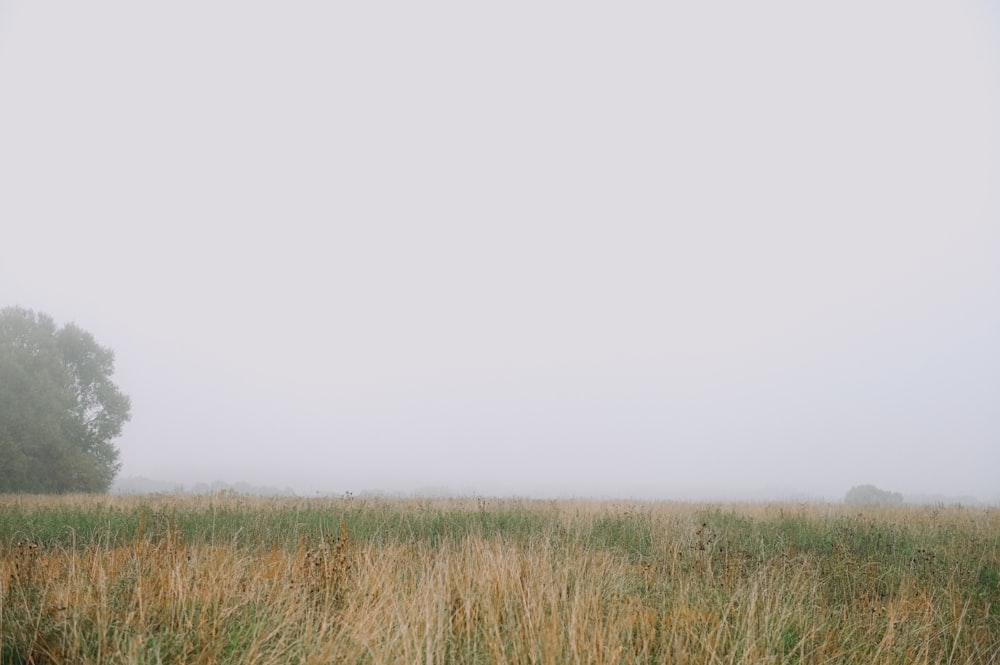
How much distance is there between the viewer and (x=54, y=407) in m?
23.6

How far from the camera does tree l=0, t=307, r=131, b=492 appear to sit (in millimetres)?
22094

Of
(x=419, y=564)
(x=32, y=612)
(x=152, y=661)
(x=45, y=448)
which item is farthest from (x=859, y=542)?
(x=45, y=448)

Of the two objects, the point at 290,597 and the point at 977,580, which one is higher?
the point at 290,597

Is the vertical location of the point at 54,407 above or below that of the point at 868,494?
above

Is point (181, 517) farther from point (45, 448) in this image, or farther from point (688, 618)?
point (45, 448)

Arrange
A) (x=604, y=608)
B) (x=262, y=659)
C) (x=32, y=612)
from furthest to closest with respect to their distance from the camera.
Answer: (x=604, y=608)
(x=32, y=612)
(x=262, y=659)

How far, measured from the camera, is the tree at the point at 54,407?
22094 mm

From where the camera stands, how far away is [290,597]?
143 inches

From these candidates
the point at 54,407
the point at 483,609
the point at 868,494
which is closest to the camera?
the point at 483,609

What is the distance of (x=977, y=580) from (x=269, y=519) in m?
10.1

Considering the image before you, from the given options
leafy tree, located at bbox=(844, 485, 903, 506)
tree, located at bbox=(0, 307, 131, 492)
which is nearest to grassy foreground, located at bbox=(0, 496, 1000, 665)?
Result: tree, located at bbox=(0, 307, 131, 492)

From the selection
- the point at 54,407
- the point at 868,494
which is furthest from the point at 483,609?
the point at 868,494

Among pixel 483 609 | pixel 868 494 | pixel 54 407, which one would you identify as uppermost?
pixel 54 407

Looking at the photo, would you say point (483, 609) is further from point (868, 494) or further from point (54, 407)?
point (868, 494)
